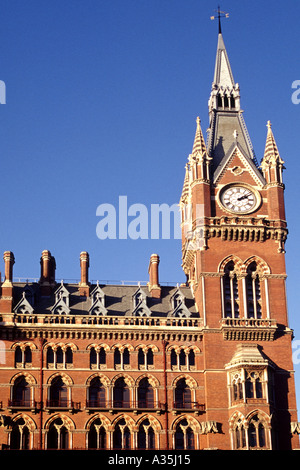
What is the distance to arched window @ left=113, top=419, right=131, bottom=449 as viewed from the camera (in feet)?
267

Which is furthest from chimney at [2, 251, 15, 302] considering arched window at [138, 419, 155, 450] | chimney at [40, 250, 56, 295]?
arched window at [138, 419, 155, 450]

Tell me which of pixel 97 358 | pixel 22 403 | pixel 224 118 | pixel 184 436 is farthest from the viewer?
pixel 224 118

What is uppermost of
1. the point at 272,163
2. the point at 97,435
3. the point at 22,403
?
the point at 272,163

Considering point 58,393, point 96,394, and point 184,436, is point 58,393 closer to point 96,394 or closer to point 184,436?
point 96,394

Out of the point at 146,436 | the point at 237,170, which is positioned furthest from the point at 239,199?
the point at 146,436

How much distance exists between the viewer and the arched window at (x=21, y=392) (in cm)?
8169

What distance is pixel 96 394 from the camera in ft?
273

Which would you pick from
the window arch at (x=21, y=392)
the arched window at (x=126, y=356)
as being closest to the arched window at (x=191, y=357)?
the arched window at (x=126, y=356)

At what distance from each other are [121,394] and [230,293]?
539 inches

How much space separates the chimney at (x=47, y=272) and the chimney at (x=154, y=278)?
9477 mm

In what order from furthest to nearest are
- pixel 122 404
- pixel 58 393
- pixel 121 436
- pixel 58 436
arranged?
1. pixel 122 404
2. pixel 58 393
3. pixel 121 436
4. pixel 58 436

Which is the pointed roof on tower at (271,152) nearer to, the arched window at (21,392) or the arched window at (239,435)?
the arched window at (239,435)

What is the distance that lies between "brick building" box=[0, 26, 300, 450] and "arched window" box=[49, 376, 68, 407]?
9 centimetres
